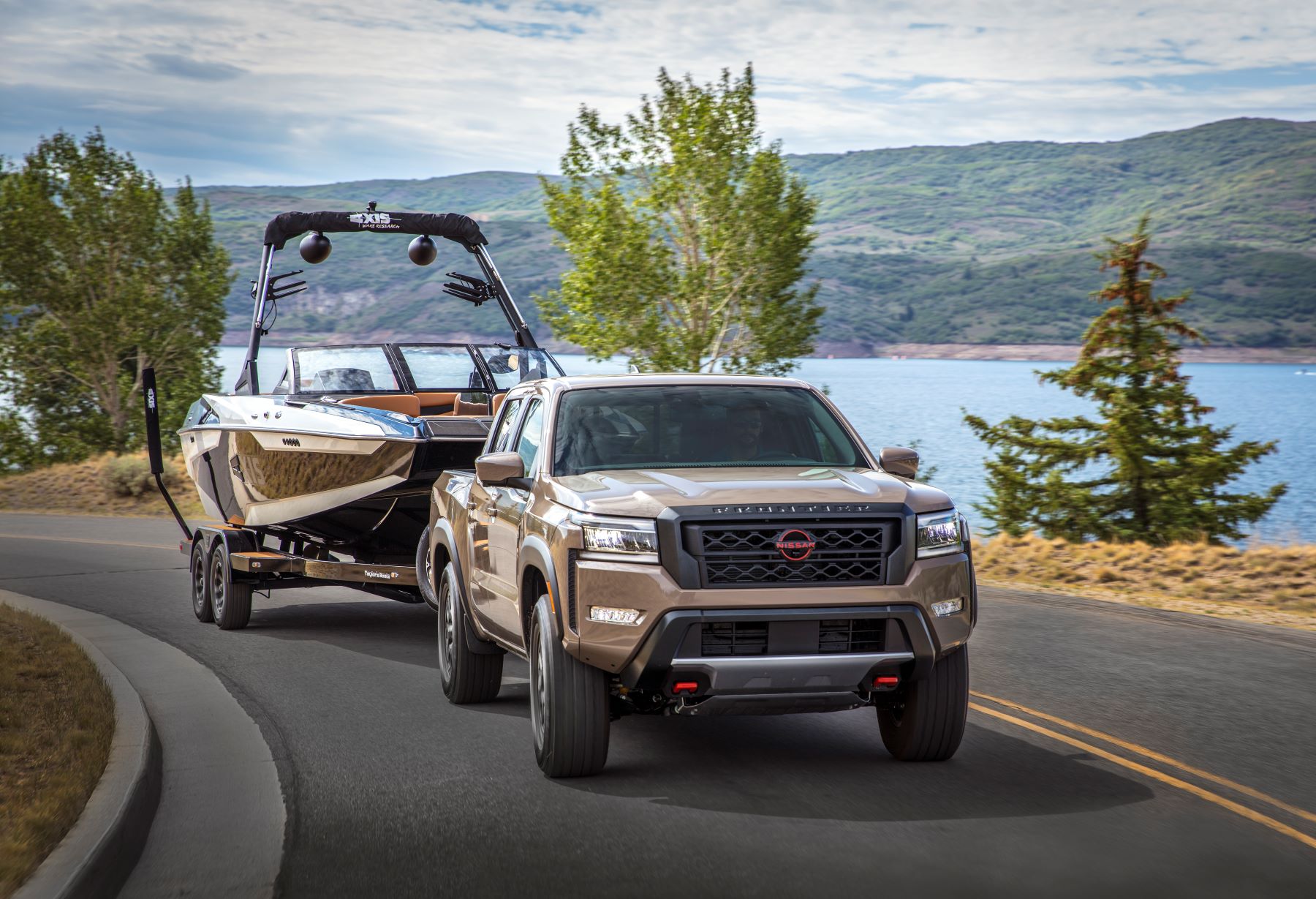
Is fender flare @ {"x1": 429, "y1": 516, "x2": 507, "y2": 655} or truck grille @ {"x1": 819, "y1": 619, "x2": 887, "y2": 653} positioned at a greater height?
truck grille @ {"x1": 819, "y1": 619, "x2": 887, "y2": 653}

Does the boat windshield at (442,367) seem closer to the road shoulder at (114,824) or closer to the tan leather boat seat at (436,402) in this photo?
the tan leather boat seat at (436,402)

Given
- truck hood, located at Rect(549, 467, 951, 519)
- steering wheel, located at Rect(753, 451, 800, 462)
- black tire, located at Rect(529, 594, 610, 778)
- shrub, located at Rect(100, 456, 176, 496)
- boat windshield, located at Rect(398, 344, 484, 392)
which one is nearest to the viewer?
truck hood, located at Rect(549, 467, 951, 519)

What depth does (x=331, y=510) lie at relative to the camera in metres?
11.3

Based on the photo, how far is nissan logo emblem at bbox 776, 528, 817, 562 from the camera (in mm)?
6133

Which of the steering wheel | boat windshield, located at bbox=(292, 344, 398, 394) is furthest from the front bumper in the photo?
boat windshield, located at bbox=(292, 344, 398, 394)

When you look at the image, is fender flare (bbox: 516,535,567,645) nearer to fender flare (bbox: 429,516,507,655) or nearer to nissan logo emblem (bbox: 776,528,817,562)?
nissan logo emblem (bbox: 776,528,817,562)

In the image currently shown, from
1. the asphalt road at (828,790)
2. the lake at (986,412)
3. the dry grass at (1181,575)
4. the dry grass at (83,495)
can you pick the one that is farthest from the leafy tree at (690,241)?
the asphalt road at (828,790)

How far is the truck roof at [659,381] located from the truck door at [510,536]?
0.78ft

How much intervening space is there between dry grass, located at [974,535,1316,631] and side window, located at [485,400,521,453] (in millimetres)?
7502

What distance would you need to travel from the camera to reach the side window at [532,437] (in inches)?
301

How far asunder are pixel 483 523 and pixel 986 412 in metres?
91.9

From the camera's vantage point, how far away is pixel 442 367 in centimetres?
1333

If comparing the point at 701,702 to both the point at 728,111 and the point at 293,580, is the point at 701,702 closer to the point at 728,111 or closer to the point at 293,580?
the point at 293,580

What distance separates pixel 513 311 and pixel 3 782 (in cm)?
893
